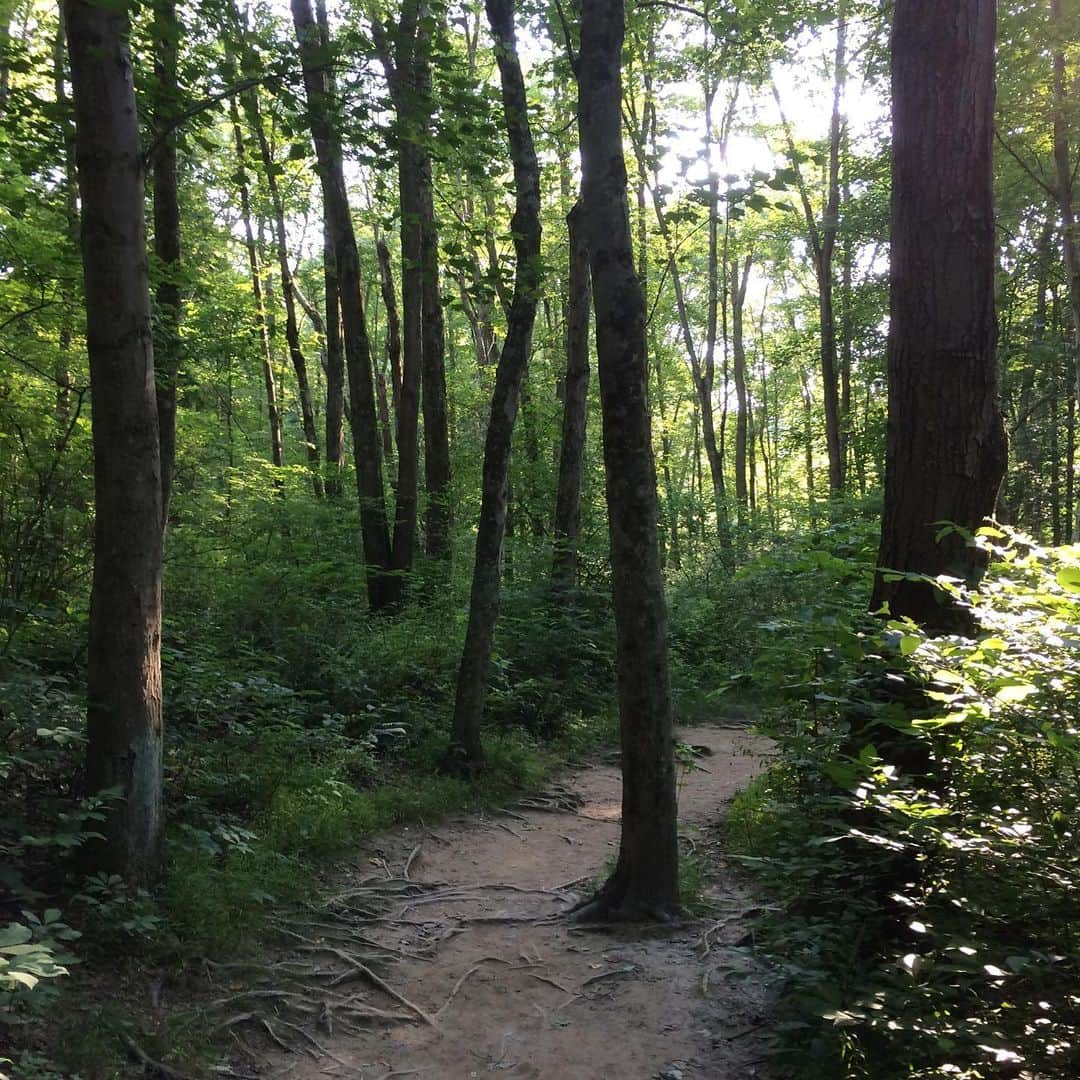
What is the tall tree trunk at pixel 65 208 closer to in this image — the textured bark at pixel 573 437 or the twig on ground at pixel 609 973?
the twig on ground at pixel 609 973

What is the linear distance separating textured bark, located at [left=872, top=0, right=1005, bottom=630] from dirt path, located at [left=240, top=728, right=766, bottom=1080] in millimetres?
2379

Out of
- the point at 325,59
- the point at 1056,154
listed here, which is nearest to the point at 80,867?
the point at 325,59

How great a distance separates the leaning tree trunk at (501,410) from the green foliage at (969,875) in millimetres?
4726

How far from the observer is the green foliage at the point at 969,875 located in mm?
2496

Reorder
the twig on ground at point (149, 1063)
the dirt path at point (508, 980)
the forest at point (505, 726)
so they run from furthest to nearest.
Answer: the dirt path at point (508, 980) < the twig on ground at point (149, 1063) < the forest at point (505, 726)

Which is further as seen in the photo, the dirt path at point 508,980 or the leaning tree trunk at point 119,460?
the leaning tree trunk at point 119,460

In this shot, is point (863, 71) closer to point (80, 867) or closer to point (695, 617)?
point (695, 617)

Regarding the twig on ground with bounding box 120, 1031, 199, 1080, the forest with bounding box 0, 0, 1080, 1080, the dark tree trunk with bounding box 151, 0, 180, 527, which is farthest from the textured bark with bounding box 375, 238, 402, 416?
the twig on ground with bounding box 120, 1031, 199, 1080

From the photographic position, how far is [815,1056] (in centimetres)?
296

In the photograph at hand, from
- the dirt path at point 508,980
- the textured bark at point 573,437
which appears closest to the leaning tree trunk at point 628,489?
the dirt path at point 508,980

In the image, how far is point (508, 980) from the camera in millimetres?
4668

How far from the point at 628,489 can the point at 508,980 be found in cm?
305

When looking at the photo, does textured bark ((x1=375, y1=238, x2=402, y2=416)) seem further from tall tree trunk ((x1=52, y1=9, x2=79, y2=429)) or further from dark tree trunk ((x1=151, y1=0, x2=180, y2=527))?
dark tree trunk ((x1=151, y1=0, x2=180, y2=527))

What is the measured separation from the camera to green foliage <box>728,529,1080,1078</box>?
2.50 m
